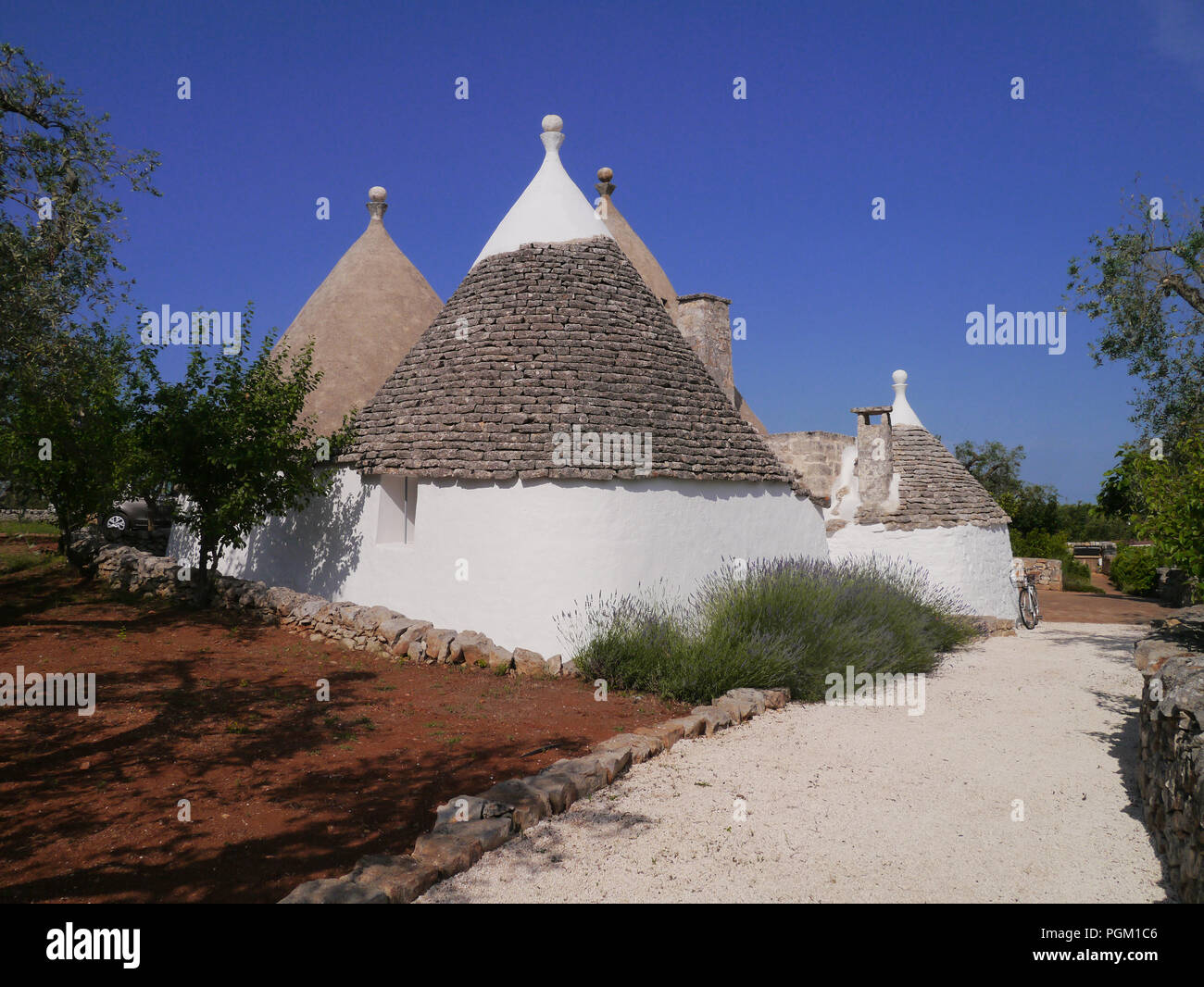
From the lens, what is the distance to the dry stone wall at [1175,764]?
378 cm

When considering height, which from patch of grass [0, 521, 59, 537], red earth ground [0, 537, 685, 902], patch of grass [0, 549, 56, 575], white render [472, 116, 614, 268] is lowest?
red earth ground [0, 537, 685, 902]

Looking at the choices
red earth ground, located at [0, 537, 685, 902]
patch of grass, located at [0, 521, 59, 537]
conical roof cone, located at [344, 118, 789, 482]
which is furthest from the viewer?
patch of grass, located at [0, 521, 59, 537]

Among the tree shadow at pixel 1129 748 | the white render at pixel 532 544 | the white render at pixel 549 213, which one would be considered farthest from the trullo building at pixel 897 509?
the tree shadow at pixel 1129 748

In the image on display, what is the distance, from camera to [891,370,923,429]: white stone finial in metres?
16.9

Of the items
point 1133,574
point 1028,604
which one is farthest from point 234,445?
point 1133,574

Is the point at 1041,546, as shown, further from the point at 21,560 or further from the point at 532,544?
the point at 21,560

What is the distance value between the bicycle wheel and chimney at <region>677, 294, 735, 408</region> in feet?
25.6

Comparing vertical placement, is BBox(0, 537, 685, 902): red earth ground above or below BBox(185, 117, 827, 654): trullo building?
below

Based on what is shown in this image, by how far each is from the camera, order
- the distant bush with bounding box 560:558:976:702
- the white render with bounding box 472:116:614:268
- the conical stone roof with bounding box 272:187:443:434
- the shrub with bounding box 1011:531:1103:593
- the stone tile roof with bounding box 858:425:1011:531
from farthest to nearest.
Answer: the shrub with bounding box 1011:531:1103:593 → the conical stone roof with bounding box 272:187:443:434 → the stone tile roof with bounding box 858:425:1011:531 → the white render with bounding box 472:116:614:268 → the distant bush with bounding box 560:558:976:702

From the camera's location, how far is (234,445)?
1092 cm

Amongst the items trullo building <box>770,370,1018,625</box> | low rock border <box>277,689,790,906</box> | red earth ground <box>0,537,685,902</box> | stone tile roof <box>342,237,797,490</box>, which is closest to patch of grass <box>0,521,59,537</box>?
red earth ground <box>0,537,685,902</box>

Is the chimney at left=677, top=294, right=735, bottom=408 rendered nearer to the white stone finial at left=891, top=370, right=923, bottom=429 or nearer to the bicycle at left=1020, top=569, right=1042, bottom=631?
the white stone finial at left=891, top=370, right=923, bottom=429
